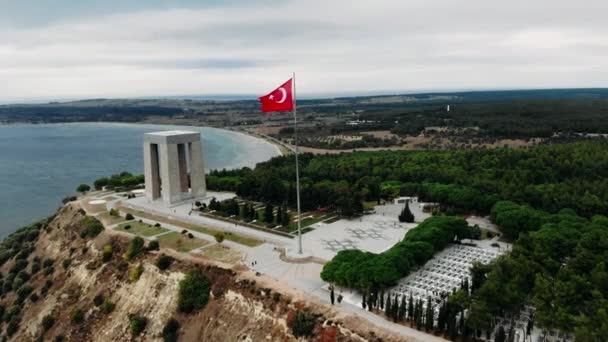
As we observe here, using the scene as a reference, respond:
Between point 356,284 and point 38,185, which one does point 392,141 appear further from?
point 356,284

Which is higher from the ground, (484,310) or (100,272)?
(484,310)

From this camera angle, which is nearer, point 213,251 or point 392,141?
point 213,251

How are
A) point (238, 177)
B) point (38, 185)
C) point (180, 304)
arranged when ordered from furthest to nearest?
point (38, 185) → point (238, 177) → point (180, 304)

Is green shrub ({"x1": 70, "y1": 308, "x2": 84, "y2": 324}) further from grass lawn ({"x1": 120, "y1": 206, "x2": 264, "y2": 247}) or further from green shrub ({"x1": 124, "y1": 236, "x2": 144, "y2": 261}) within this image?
grass lawn ({"x1": 120, "y1": 206, "x2": 264, "y2": 247})

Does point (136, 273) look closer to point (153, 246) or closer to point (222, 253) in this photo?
point (153, 246)

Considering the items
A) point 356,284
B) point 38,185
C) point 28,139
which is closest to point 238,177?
point 356,284

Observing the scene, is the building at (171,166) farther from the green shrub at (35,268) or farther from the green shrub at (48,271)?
the green shrub at (35,268)
